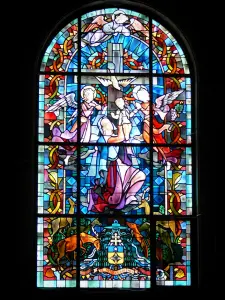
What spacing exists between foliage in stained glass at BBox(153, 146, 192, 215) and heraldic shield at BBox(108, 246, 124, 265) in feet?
1.70

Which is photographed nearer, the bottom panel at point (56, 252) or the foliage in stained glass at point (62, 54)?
the bottom panel at point (56, 252)

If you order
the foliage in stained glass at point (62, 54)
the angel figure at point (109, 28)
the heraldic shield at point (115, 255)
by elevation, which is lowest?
the heraldic shield at point (115, 255)

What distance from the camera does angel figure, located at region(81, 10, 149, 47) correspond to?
922 centimetres

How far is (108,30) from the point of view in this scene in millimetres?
9258

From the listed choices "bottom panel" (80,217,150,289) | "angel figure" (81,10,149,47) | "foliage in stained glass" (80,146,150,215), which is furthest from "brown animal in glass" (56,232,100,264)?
"angel figure" (81,10,149,47)

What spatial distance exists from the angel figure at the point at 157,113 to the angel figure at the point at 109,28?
605mm

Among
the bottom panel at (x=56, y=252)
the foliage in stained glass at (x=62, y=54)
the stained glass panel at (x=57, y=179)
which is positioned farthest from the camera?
the foliage in stained glass at (x=62, y=54)

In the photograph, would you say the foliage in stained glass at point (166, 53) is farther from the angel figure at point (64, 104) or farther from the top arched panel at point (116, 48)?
the angel figure at point (64, 104)

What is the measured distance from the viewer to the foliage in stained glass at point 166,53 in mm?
9180

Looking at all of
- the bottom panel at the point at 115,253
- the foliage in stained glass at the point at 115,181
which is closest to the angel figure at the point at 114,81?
the foliage in stained glass at the point at 115,181

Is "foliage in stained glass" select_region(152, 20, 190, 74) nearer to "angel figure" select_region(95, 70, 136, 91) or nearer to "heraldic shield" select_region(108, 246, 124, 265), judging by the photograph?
"angel figure" select_region(95, 70, 136, 91)
